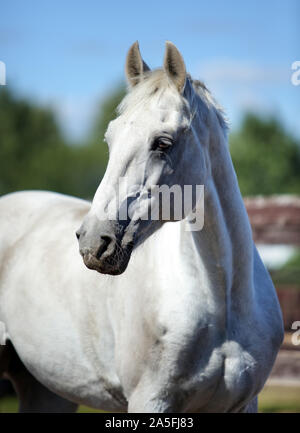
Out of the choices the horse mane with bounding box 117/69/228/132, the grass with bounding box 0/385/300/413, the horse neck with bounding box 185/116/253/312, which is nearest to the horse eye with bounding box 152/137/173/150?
the horse mane with bounding box 117/69/228/132

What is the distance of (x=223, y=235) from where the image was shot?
313 centimetres

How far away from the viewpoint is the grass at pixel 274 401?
274 inches

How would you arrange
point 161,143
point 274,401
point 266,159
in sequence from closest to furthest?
point 161,143 → point 274,401 → point 266,159

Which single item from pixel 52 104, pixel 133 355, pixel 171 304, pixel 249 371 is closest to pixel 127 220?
pixel 171 304

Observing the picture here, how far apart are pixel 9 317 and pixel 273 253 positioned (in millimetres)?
14058

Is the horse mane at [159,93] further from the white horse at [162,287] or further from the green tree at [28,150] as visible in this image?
the green tree at [28,150]

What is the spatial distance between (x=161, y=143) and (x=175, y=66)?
1.35 ft

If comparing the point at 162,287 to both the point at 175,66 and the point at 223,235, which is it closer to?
the point at 223,235

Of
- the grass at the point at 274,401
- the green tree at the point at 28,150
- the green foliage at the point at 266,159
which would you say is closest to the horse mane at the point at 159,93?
the grass at the point at 274,401

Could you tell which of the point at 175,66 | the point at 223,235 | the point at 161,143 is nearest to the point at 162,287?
the point at 223,235

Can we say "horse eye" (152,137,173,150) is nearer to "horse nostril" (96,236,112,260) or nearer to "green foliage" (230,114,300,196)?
"horse nostril" (96,236,112,260)

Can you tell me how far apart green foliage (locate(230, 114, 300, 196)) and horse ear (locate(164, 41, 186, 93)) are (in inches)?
1272
